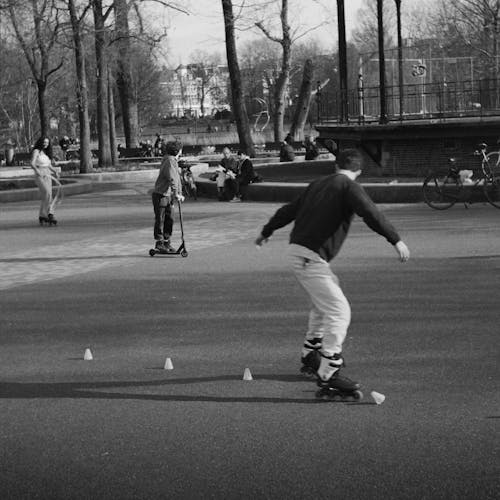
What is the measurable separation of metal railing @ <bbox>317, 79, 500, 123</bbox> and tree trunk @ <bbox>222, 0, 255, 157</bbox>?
7.03m

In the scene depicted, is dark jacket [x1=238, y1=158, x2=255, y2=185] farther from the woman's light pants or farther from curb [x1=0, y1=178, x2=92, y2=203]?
the woman's light pants

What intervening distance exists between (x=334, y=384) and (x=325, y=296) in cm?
55

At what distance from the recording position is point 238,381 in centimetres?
776

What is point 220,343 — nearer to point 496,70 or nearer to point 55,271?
point 55,271

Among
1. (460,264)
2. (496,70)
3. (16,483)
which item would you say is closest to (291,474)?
(16,483)

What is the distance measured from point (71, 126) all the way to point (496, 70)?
66.8 m

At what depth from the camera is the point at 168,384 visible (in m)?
7.75

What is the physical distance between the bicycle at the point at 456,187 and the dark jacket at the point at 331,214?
13508mm

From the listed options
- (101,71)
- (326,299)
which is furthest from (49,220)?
(101,71)

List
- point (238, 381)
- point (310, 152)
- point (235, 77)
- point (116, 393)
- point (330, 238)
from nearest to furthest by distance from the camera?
point (330, 238) < point (116, 393) < point (238, 381) < point (310, 152) < point (235, 77)

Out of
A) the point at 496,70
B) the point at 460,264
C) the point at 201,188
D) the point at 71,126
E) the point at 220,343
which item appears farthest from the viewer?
the point at 71,126

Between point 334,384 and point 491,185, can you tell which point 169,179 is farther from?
point 334,384

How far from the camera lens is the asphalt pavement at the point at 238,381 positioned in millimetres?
5594

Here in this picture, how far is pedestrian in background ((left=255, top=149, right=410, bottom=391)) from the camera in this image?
714cm
